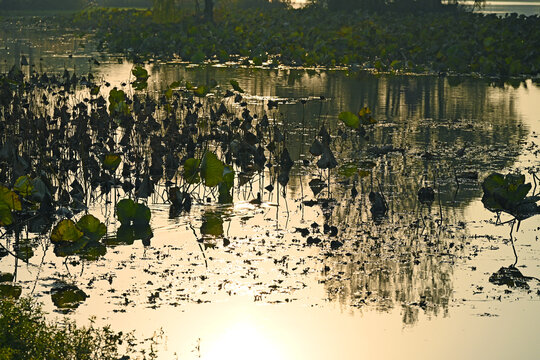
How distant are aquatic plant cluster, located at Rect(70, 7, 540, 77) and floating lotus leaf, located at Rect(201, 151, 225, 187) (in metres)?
11.4

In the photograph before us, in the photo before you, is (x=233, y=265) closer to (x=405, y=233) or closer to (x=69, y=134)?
(x=405, y=233)

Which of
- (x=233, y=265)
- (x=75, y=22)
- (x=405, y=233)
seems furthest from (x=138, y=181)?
(x=75, y=22)

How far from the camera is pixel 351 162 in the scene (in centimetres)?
1195

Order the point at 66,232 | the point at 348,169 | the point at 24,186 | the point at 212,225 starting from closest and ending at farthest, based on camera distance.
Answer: the point at 66,232 < the point at 24,186 < the point at 212,225 < the point at 348,169

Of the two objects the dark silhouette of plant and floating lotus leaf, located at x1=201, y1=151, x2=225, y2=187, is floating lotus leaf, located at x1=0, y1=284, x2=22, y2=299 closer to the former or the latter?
floating lotus leaf, located at x1=201, y1=151, x2=225, y2=187

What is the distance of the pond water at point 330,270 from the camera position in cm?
640

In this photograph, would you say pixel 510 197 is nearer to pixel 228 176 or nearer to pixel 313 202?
pixel 313 202

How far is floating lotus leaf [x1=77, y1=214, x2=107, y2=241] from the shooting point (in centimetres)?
790

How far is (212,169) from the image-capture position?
9.45 metres

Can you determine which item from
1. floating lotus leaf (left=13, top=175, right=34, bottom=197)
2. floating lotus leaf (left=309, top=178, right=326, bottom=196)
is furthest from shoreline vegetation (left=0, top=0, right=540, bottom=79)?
floating lotus leaf (left=13, top=175, right=34, bottom=197)

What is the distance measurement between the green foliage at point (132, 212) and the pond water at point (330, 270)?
0.53ft

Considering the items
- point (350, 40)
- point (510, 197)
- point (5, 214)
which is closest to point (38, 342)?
point (5, 214)

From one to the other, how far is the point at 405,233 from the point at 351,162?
3285 millimetres

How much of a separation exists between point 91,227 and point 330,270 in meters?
2.06
